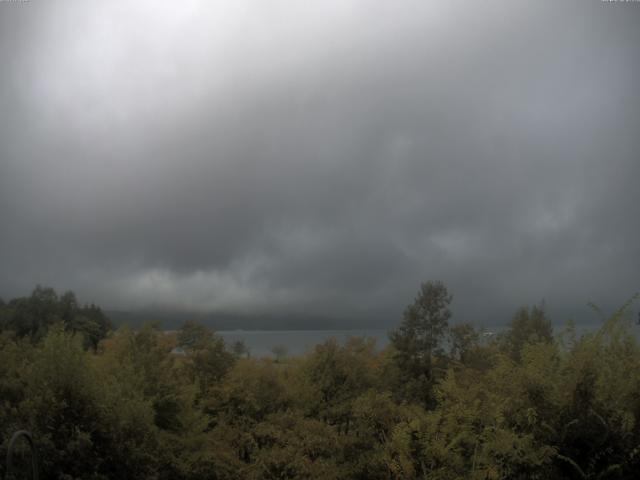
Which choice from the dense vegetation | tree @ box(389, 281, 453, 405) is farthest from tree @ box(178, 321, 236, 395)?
tree @ box(389, 281, 453, 405)

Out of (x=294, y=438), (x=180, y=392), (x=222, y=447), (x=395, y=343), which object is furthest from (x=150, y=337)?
(x=395, y=343)

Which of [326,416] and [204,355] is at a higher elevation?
[204,355]

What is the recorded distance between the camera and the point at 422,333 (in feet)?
109

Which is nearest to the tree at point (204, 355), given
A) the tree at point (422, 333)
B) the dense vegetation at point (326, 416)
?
the dense vegetation at point (326, 416)

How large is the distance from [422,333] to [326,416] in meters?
12.0

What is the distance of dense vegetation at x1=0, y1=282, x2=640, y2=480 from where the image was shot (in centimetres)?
1062

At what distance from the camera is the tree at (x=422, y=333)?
32178 mm

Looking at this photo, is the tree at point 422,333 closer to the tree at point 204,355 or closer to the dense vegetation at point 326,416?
the dense vegetation at point 326,416

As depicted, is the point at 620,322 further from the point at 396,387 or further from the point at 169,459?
the point at 396,387

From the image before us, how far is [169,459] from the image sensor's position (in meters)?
16.4

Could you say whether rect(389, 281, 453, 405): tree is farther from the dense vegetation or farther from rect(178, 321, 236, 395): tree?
rect(178, 321, 236, 395): tree

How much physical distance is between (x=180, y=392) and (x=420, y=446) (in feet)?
36.7

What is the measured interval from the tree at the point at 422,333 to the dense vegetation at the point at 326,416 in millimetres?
3817

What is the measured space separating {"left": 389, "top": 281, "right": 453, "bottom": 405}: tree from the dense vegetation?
3.82 m
